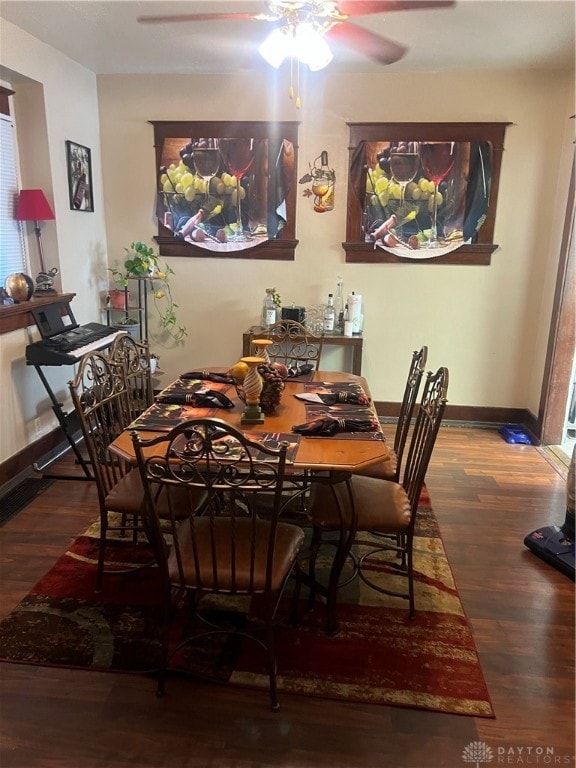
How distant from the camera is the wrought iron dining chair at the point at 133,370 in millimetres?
2686

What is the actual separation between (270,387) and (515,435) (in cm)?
260

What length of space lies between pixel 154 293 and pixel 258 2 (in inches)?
90.3

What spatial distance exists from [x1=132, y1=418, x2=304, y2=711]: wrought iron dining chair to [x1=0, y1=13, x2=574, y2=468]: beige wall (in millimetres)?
2125

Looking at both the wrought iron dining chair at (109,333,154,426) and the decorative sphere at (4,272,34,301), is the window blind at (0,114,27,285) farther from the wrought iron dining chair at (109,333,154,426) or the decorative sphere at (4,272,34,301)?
the wrought iron dining chair at (109,333,154,426)

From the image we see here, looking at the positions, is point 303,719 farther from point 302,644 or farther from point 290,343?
point 290,343

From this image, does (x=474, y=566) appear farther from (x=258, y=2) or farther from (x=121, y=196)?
(x=121, y=196)

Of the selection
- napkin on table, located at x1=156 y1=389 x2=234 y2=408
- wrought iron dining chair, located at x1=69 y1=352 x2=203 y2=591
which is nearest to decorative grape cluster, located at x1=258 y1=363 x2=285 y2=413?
napkin on table, located at x1=156 y1=389 x2=234 y2=408

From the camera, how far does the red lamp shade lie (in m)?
3.41

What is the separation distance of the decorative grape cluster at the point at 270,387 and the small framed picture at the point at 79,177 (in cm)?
245

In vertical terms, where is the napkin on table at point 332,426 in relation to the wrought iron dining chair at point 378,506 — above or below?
above

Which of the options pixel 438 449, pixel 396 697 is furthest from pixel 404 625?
pixel 438 449

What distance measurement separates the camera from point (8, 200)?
345 centimetres

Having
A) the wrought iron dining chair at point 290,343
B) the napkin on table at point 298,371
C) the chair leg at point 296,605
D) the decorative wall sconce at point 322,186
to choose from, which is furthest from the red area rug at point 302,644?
the decorative wall sconce at point 322,186

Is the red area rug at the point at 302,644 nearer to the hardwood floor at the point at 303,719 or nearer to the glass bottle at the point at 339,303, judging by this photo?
the hardwood floor at the point at 303,719
